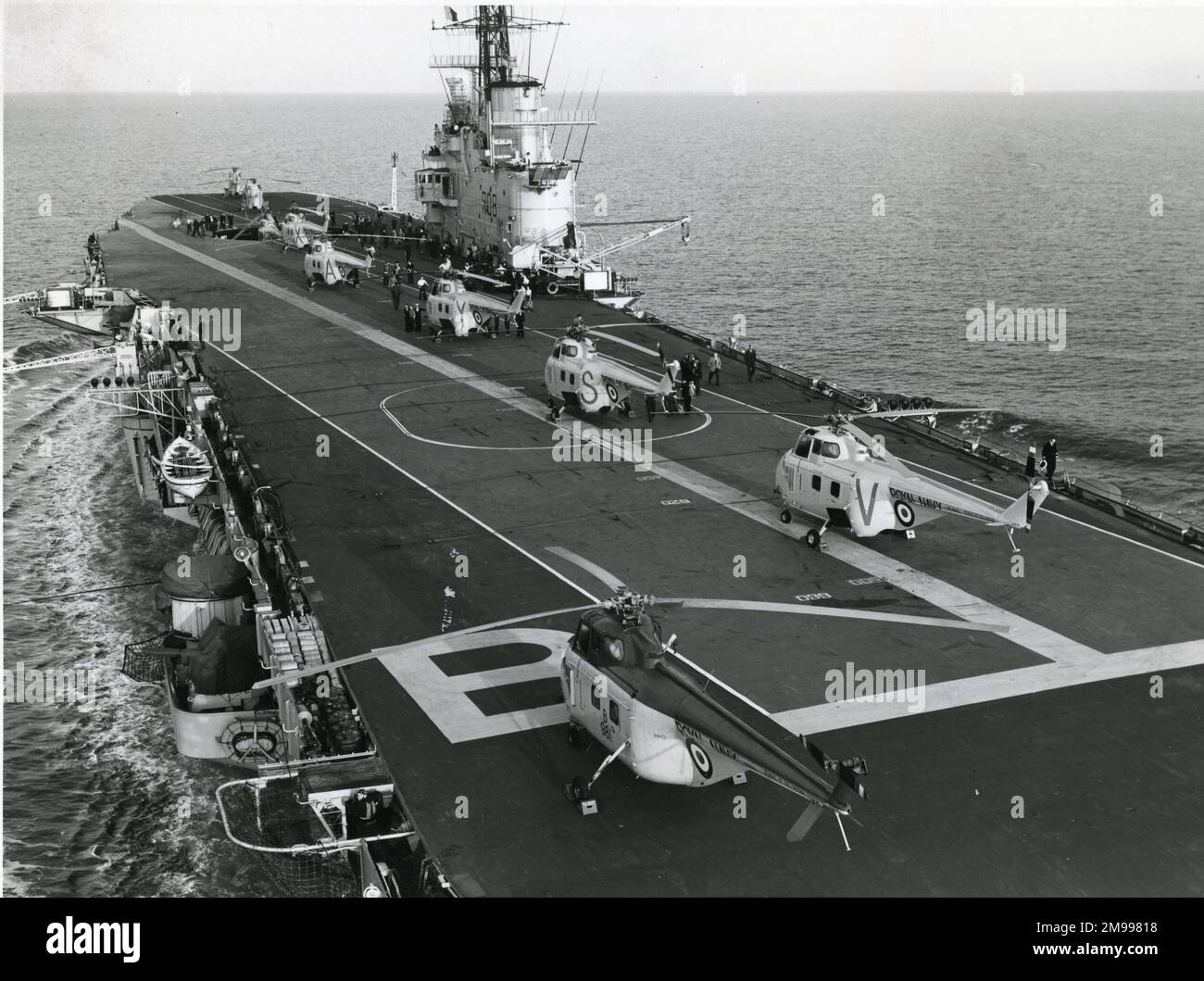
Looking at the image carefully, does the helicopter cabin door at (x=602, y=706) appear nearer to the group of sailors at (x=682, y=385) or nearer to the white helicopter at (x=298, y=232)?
the group of sailors at (x=682, y=385)

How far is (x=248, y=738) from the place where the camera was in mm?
26469

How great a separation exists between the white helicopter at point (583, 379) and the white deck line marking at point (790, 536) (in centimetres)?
155

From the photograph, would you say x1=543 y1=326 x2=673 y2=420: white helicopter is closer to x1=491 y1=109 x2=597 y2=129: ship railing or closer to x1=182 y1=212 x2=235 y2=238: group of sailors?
x1=491 y1=109 x2=597 y2=129: ship railing

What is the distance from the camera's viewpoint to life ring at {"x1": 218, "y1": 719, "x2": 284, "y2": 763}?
86.0 ft

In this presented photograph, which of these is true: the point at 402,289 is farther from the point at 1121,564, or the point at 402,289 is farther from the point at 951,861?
the point at 951,861

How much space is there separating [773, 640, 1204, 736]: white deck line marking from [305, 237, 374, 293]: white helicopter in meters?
→ 45.7

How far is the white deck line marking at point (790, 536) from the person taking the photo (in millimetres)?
25234

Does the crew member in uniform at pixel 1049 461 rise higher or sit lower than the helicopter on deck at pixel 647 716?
higher

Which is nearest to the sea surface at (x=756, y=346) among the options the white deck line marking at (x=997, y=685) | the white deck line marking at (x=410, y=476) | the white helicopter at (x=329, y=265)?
the white deck line marking at (x=410, y=476)

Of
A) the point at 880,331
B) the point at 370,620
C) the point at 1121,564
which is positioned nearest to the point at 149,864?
the point at 370,620

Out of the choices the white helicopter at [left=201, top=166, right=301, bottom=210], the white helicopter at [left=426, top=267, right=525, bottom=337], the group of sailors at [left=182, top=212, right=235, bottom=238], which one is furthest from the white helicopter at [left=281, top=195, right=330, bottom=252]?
the white helicopter at [left=426, top=267, right=525, bottom=337]
